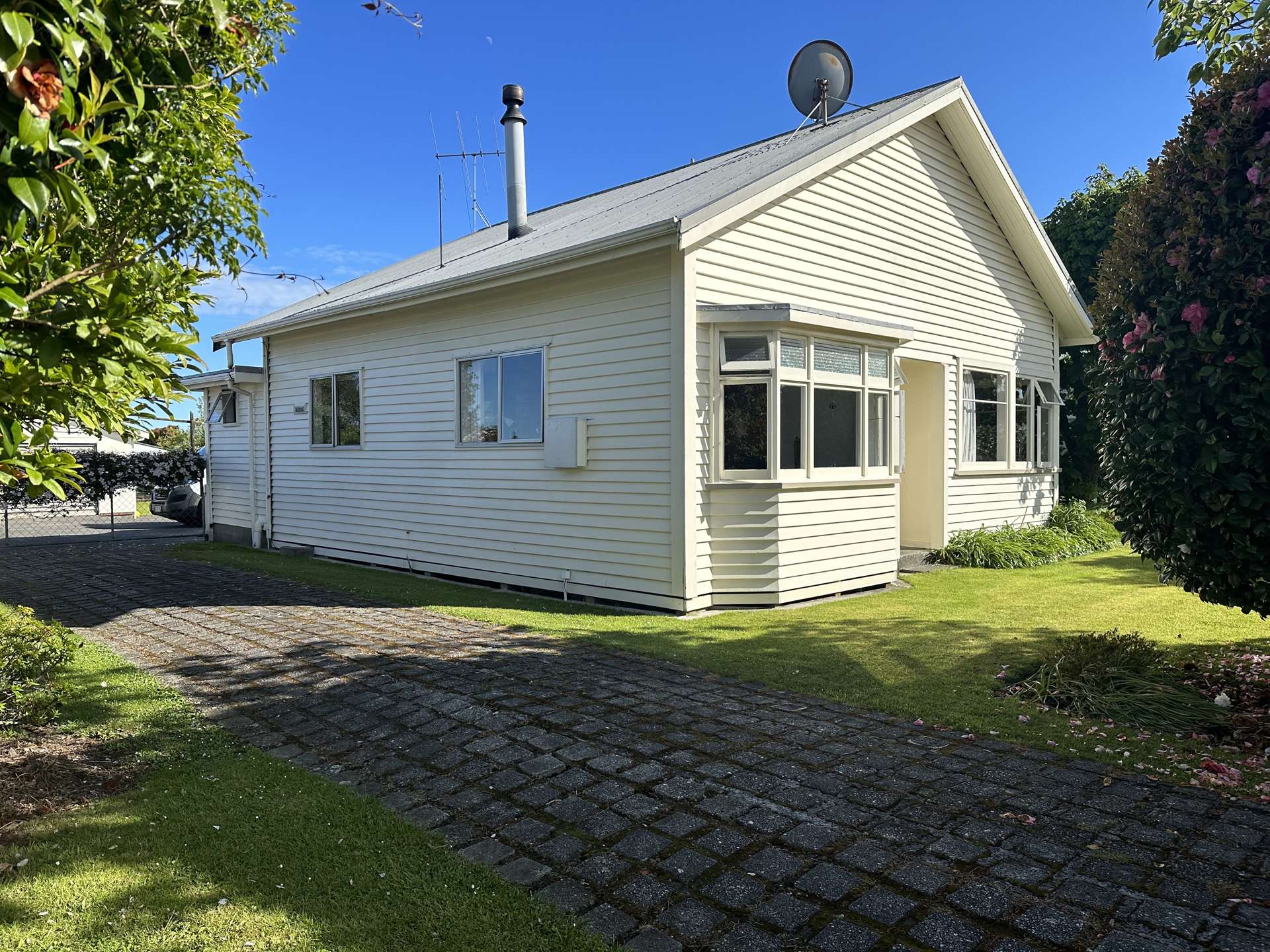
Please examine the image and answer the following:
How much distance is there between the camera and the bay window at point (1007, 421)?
526 inches

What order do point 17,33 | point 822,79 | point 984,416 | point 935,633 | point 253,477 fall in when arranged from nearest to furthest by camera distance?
point 17,33 → point 935,633 → point 822,79 → point 984,416 → point 253,477

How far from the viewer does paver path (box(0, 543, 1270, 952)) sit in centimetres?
299

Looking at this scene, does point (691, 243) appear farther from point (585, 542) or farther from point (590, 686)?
point (590, 686)

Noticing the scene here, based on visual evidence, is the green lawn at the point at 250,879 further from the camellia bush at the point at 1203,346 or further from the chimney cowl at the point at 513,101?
the chimney cowl at the point at 513,101

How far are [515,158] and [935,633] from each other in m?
9.96

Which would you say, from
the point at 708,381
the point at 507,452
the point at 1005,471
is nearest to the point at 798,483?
the point at 708,381

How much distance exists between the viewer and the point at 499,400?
10.7 metres

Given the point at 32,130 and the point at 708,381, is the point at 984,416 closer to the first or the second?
the point at 708,381

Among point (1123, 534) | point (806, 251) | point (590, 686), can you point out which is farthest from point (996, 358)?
point (590, 686)

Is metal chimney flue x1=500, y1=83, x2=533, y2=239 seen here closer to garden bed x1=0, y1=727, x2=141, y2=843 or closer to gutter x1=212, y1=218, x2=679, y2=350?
gutter x1=212, y1=218, x2=679, y2=350

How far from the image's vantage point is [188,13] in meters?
3.24

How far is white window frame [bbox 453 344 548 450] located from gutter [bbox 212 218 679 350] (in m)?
0.89

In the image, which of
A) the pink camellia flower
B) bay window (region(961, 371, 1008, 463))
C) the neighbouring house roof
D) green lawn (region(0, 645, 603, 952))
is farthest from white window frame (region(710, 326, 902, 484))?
green lawn (region(0, 645, 603, 952))

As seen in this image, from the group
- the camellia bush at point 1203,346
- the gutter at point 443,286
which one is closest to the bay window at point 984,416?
the gutter at point 443,286
